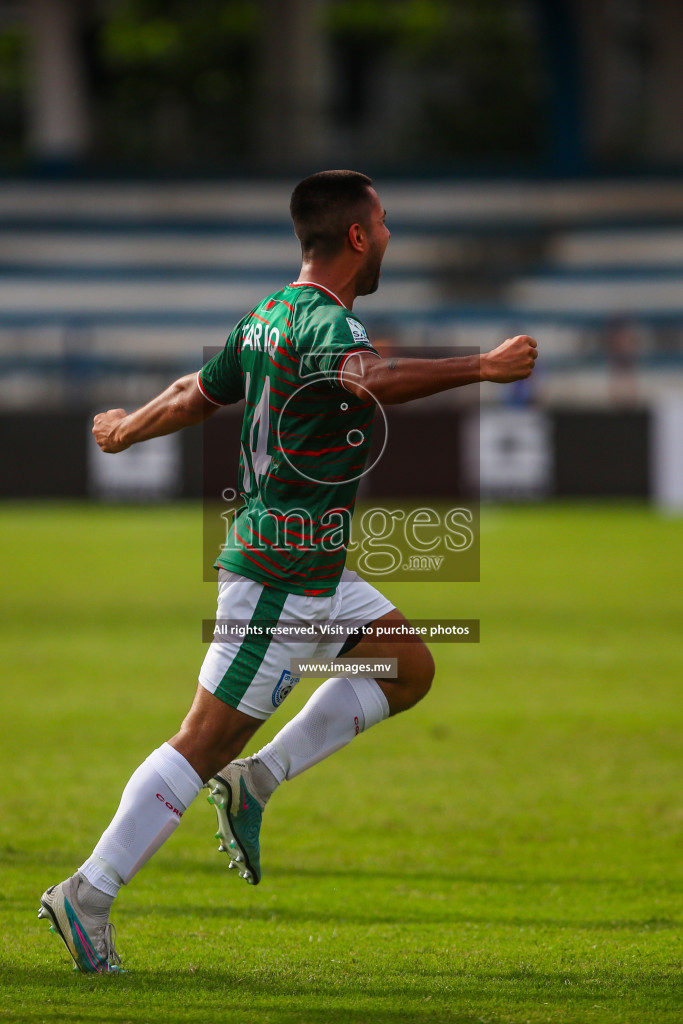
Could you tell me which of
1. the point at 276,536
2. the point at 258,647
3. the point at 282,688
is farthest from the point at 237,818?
the point at 276,536

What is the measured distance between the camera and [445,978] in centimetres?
362

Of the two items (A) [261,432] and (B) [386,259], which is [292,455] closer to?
(A) [261,432]

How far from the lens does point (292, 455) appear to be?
367cm

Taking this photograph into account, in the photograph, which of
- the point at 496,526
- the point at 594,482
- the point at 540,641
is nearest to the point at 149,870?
the point at 540,641

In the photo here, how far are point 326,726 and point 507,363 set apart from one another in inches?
52.3

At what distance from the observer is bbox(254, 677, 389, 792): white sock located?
4.03 metres

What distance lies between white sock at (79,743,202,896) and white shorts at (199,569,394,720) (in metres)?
0.24

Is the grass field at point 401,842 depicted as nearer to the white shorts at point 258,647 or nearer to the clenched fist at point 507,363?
the white shorts at point 258,647

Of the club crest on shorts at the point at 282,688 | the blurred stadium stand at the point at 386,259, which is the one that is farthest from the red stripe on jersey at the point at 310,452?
the blurred stadium stand at the point at 386,259

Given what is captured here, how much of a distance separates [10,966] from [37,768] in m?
2.74

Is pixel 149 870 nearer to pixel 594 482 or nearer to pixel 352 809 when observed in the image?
pixel 352 809

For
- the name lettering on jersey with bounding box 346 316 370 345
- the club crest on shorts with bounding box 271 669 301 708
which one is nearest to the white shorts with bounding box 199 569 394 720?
the club crest on shorts with bounding box 271 669 301 708

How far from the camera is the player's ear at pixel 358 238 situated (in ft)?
12.0

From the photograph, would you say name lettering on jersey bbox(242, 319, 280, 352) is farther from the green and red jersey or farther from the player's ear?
the player's ear
